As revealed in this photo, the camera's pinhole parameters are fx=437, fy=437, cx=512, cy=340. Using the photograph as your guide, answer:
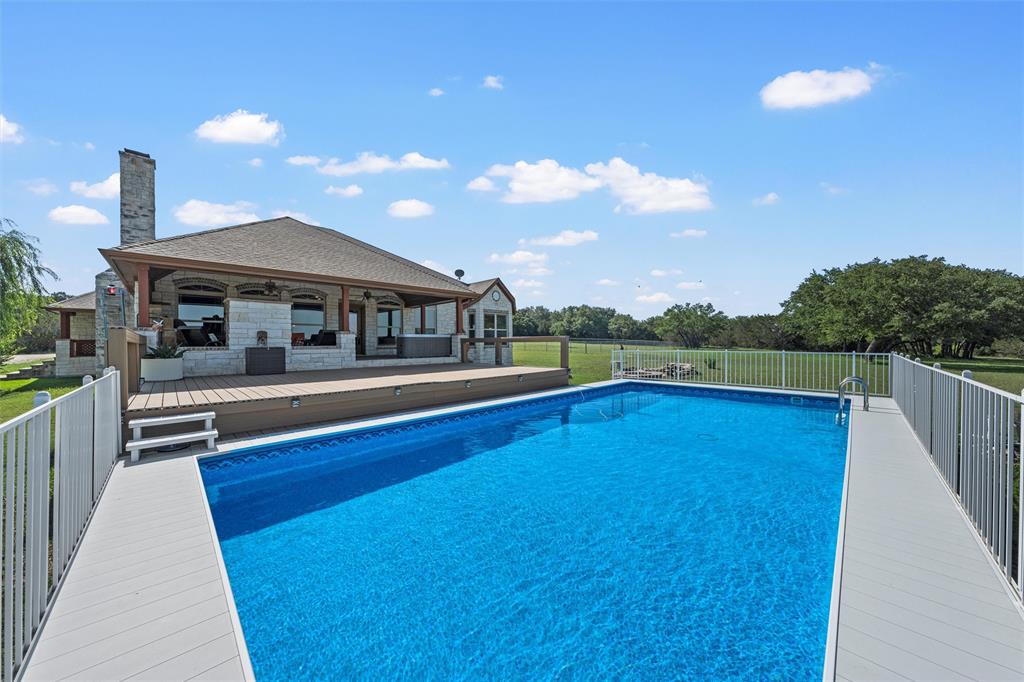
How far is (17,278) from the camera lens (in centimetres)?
1373

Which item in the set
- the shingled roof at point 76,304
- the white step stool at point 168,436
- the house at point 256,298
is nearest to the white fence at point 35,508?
the white step stool at point 168,436

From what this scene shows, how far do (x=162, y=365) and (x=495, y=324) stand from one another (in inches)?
509

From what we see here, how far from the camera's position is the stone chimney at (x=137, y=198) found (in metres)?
13.1

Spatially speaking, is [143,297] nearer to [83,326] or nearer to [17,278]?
[17,278]

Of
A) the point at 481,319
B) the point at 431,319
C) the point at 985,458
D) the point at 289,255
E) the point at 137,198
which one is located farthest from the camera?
the point at 481,319

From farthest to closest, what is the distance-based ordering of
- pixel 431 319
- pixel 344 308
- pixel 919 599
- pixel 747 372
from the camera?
pixel 431 319 < pixel 747 372 < pixel 344 308 < pixel 919 599

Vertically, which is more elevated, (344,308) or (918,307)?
(918,307)

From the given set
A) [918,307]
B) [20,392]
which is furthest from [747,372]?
[20,392]

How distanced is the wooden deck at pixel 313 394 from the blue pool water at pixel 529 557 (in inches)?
38.2

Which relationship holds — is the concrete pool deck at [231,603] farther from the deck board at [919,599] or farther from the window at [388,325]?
the window at [388,325]

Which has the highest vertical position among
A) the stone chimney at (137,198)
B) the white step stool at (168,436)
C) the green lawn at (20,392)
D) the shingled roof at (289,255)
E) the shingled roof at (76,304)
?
the stone chimney at (137,198)

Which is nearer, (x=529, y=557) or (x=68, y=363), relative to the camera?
(x=529, y=557)

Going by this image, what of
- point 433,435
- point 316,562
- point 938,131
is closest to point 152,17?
point 433,435

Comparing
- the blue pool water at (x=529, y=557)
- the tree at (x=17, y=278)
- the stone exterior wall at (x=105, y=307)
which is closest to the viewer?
the blue pool water at (x=529, y=557)
